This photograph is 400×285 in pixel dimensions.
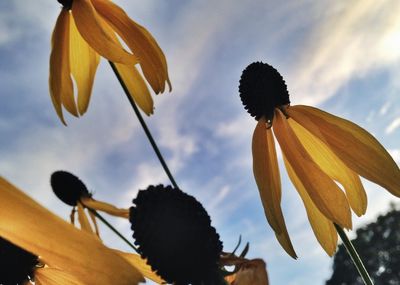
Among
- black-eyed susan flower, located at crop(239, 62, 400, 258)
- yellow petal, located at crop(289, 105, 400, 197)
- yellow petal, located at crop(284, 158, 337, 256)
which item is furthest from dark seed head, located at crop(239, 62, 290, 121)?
yellow petal, located at crop(284, 158, 337, 256)

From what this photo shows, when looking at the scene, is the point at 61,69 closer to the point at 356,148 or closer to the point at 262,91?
the point at 262,91

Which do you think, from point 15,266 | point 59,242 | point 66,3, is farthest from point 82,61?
point 59,242

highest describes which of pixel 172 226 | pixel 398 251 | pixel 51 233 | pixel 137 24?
pixel 398 251

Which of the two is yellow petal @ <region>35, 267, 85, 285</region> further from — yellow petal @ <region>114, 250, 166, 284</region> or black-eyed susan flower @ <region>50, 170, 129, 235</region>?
black-eyed susan flower @ <region>50, 170, 129, 235</region>

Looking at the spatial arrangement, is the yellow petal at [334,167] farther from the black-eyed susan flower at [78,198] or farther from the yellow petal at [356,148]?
the black-eyed susan flower at [78,198]

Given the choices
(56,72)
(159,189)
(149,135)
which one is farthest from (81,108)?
(159,189)

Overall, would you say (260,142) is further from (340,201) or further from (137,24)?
(137,24)
